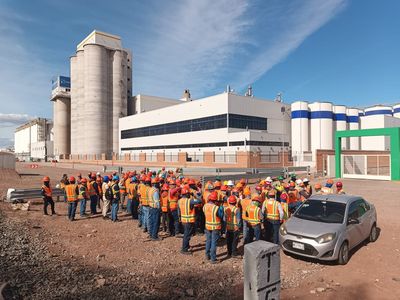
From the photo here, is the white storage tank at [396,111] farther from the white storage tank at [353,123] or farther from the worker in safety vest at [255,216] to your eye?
the worker in safety vest at [255,216]

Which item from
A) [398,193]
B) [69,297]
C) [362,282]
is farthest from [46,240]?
[398,193]

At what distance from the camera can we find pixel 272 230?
8.40 metres

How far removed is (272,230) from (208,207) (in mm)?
2316

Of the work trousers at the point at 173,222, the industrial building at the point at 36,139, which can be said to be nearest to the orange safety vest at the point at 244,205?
the work trousers at the point at 173,222

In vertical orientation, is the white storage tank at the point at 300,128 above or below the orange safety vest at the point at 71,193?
above

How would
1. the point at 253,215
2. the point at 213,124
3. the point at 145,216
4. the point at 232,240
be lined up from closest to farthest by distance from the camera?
the point at 232,240 → the point at 253,215 → the point at 145,216 → the point at 213,124

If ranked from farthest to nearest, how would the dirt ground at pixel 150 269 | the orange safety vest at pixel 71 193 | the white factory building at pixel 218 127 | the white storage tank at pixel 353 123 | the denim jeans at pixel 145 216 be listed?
the white storage tank at pixel 353 123 → the white factory building at pixel 218 127 → the orange safety vest at pixel 71 193 → the denim jeans at pixel 145 216 → the dirt ground at pixel 150 269

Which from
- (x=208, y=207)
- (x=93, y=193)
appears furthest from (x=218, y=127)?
(x=208, y=207)

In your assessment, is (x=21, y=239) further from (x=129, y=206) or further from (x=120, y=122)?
(x=120, y=122)

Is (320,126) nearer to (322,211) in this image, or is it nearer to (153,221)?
(322,211)

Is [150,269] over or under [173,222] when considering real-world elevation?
under

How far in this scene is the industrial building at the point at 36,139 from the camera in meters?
100

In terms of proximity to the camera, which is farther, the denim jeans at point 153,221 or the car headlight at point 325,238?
the denim jeans at point 153,221

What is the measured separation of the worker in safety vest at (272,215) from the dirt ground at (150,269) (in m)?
0.90
